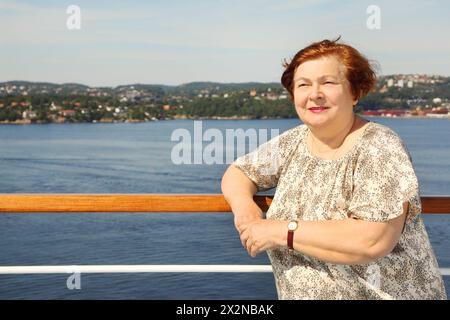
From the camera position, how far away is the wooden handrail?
190 centimetres

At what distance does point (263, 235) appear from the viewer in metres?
1.62

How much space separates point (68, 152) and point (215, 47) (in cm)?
2016

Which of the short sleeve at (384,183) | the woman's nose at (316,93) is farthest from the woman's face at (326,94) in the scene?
the short sleeve at (384,183)

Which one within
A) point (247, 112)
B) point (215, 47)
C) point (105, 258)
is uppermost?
point (215, 47)

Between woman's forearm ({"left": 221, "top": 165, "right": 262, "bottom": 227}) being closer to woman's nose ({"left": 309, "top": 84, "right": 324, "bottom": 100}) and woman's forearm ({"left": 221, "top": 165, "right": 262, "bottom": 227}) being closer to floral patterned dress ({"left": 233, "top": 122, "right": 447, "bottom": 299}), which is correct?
floral patterned dress ({"left": 233, "top": 122, "right": 447, "bottom": 299})

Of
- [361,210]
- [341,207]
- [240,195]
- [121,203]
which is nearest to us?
[361,210]

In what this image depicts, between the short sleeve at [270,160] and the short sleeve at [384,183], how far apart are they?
295mm

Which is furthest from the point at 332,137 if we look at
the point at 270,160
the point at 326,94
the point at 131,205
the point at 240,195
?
the point at 131,205

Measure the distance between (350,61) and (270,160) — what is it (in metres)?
0.39

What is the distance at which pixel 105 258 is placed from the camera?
2478cm

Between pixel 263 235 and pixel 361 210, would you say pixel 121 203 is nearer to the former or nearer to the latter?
pixel 263 235

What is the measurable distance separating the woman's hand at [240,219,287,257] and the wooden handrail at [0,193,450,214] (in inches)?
9.3
